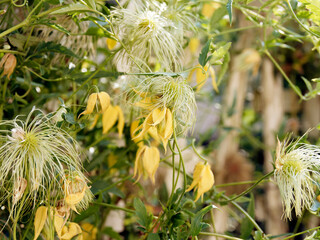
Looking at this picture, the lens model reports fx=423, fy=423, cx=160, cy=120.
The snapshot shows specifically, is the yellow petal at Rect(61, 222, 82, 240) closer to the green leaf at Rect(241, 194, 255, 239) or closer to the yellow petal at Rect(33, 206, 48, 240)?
the yellow petal at Rect(33, 206, 48, 240)

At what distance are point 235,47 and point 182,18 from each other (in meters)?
0.82

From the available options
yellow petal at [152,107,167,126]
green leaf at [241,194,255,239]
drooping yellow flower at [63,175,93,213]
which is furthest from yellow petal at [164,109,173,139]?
green leaf at [241,194,255,239]

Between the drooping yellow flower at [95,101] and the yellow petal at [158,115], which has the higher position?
the yellow petal at [158,115]

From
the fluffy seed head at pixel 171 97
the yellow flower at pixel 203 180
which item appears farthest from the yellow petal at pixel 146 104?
the yellow flower at pixel 203 180

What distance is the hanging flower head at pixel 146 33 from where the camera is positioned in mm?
558

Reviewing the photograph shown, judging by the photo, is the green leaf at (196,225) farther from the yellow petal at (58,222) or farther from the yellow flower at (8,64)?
the yellow flower at (8,64)

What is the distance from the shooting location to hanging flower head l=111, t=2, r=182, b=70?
1.83ft

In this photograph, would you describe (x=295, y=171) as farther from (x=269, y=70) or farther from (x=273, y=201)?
(x=269, y=70)

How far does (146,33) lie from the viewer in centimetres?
55

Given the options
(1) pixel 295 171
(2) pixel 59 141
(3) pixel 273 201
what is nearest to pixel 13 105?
(2) pixel 59 141

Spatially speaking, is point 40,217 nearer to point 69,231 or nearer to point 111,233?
point 69,231

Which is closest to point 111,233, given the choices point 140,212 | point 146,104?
point 140,212

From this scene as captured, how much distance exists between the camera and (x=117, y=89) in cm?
75

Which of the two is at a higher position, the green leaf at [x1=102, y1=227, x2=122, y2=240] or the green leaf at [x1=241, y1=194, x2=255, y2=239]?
the green leaf at [x1=241, y1=194, x2=255, y2=239]
